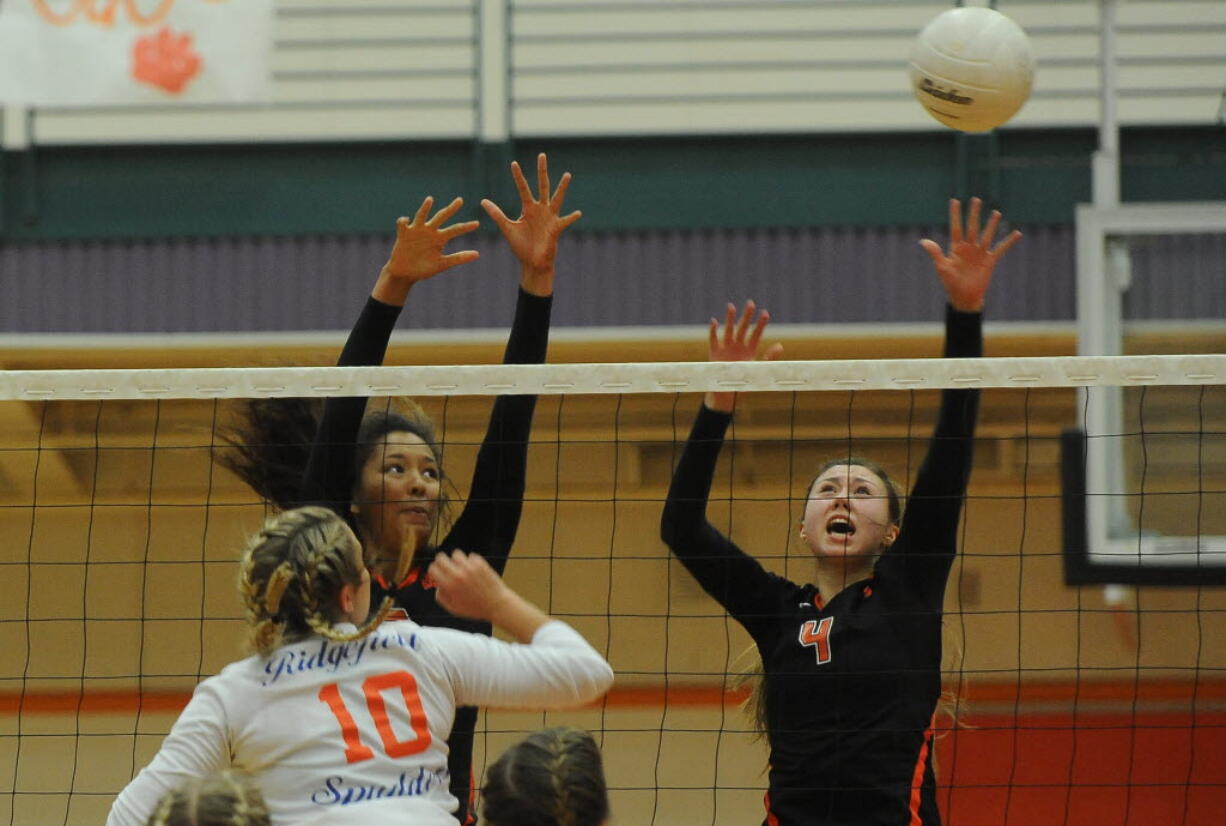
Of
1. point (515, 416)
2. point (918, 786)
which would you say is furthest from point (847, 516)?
point (515, 416)

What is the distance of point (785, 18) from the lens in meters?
8.84

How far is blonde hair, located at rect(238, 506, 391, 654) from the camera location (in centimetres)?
247

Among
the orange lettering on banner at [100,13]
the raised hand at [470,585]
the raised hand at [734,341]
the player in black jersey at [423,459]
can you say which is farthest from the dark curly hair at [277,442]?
the orange lettering on banner at [100,13]

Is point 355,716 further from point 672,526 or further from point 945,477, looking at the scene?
point 945,477

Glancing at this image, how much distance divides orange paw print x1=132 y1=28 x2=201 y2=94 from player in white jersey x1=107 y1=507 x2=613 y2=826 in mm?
5649

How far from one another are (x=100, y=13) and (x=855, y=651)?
5.99m

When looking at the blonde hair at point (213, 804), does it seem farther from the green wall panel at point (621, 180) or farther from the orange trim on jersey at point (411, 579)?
the green wall panel at point (621, 180)

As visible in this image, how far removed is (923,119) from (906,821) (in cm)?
596

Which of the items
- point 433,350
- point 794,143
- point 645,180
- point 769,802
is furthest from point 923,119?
point 769,802

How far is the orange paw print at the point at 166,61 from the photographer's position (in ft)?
25.0

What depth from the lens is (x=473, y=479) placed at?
345cm

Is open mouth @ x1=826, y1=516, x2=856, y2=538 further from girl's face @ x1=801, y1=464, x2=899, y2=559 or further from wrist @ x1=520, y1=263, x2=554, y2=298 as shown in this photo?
wrist @ x1=520, y1=263, x2=554, y2=298

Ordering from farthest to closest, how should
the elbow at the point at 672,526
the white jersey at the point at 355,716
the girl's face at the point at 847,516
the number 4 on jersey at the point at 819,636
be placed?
the elbow at the point at 672,526 < the girl's face at the point at 847,516 < the number 4 on jersey at the point at 819,636 < the white jersey at the point at 355,716

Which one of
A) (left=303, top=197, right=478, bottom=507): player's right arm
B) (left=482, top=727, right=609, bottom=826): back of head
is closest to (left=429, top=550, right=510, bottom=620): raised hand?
(left=482, top=727, right=609, bottom=826): back of head
